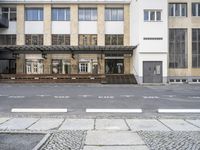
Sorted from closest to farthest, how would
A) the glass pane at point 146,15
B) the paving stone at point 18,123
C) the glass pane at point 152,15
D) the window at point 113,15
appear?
the paving stone at point 18,123 < the glass pane at point 146,15 < the glass pane at point 152,15 < the window at point 113,15

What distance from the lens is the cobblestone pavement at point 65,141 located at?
22.0ft

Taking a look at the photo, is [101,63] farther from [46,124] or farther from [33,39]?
[46,124]

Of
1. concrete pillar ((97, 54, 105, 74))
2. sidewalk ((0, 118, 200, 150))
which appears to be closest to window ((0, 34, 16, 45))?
concrete pillar ((97, 54, 105, 74))

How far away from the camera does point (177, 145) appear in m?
6.82

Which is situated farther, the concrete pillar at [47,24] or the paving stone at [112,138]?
the concrete pillar at [47,24]

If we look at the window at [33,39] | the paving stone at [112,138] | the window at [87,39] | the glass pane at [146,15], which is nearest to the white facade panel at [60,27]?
the window at [87,39]

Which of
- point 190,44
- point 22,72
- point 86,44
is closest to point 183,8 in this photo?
point 190,44

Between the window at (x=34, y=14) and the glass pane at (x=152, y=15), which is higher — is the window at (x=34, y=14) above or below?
above

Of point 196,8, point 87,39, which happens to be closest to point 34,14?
point 87,39

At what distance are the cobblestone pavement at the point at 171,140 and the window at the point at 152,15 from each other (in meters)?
29.1

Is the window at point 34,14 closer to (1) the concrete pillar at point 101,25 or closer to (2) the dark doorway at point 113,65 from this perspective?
(1) the concrete pillar at point 101,25

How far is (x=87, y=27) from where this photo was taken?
42031 millimetres

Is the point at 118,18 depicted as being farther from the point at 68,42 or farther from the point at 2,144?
the point at 2,144

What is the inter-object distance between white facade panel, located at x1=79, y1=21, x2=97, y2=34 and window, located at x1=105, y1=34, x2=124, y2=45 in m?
1.94
